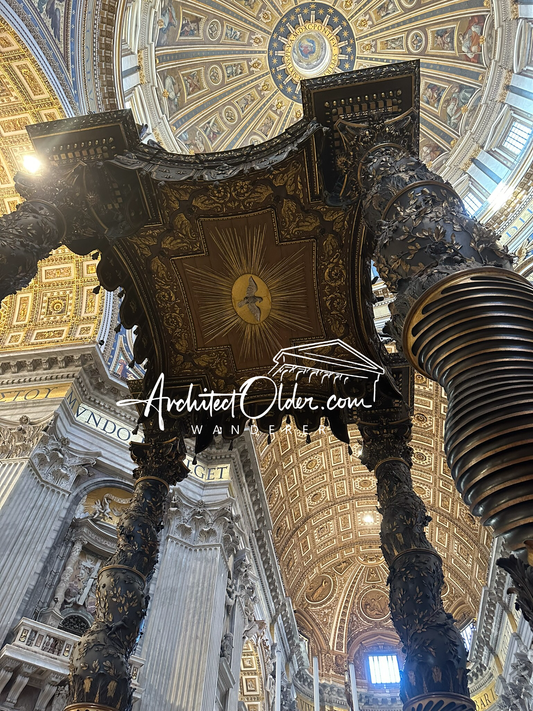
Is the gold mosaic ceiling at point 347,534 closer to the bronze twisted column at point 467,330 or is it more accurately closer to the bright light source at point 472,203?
the bright light source at point 472,203

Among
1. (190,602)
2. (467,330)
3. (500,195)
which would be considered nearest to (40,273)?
(190,602)

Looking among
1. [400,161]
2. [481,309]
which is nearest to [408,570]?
[481,309]

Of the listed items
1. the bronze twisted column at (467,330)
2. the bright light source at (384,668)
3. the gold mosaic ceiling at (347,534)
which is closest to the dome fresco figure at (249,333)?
the bronze twisted column at (467,330)

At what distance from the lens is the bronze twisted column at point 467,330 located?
171 cm

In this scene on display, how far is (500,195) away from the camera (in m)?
13.7

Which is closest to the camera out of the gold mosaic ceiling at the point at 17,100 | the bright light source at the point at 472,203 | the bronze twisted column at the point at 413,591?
the bronze twisted column at the point at 413,591

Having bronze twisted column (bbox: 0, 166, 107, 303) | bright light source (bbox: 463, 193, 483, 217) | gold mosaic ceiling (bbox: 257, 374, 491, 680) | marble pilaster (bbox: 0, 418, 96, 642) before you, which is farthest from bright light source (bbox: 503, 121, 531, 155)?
marble pilaster (bbox: 0, 418, 96, 642)

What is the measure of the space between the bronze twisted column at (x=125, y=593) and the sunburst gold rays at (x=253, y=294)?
1296 millimetres

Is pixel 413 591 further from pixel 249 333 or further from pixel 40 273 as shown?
pixel 40 273

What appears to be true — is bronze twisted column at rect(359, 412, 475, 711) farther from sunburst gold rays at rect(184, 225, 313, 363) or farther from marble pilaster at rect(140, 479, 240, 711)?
marble pilaster at rect(140, 479, 240, 711)

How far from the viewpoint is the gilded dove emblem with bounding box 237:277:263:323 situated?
16.5ft

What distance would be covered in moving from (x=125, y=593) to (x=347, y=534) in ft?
62.4

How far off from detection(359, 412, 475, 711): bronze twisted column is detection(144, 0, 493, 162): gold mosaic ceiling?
13.9m

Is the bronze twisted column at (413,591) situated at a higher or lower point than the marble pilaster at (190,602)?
lower
